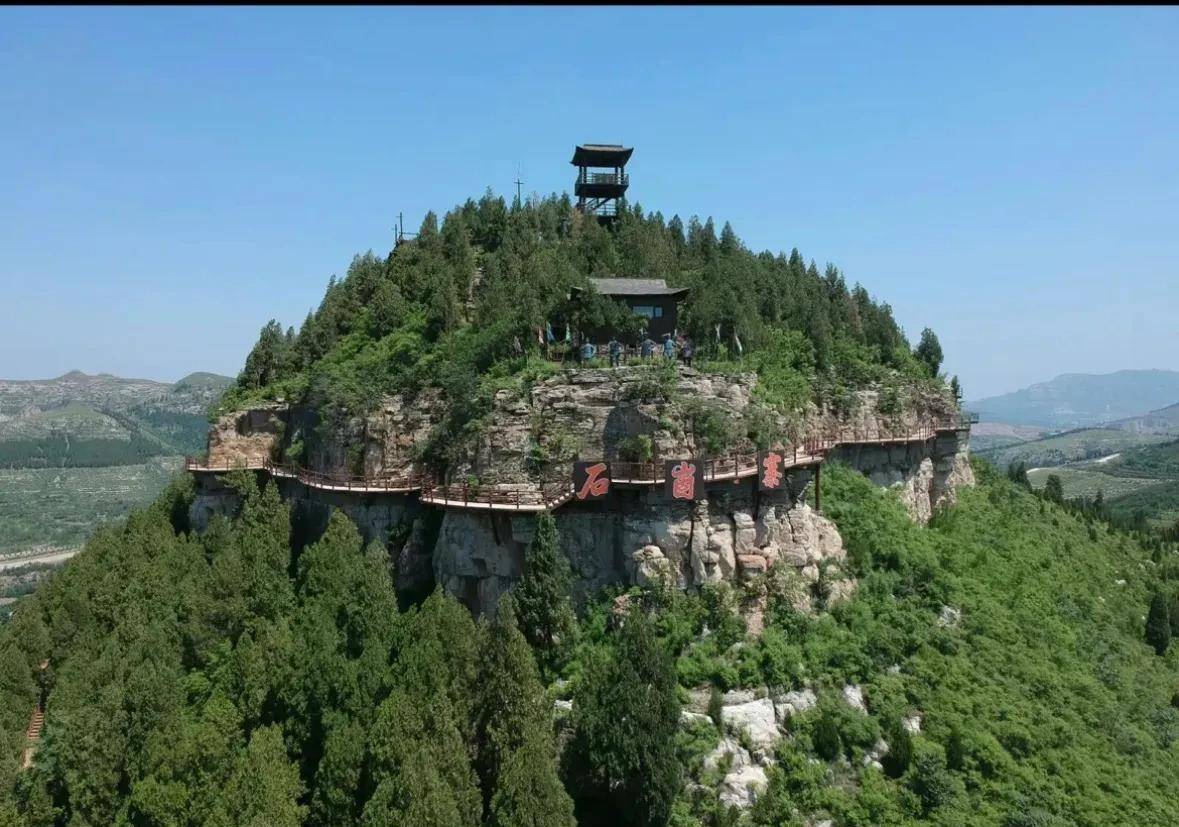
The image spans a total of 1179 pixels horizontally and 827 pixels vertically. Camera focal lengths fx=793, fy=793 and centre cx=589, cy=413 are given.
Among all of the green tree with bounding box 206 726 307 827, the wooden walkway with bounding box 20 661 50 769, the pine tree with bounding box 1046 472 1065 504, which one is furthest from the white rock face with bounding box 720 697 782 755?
the pine tree with bounding box 1046 472 1065 504

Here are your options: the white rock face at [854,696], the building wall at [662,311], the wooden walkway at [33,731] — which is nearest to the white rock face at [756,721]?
the white rock face at [854,696]

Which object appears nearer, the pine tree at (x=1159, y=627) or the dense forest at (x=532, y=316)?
the dense forest at (x=532, y=316)

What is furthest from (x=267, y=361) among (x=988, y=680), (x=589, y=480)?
(x=988, y=680)

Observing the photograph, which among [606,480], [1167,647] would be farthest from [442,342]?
[1167,647]

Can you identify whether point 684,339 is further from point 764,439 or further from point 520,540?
point 520,540

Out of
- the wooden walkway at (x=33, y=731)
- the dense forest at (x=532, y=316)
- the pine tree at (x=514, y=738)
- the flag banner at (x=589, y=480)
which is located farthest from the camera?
the dense forest at (x=532, y=316)

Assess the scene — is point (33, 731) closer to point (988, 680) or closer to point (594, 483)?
point (594, 483)

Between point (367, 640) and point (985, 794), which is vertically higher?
point (367, 640)

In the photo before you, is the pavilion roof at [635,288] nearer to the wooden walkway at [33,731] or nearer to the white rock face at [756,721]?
the white rock face at [756,721]
